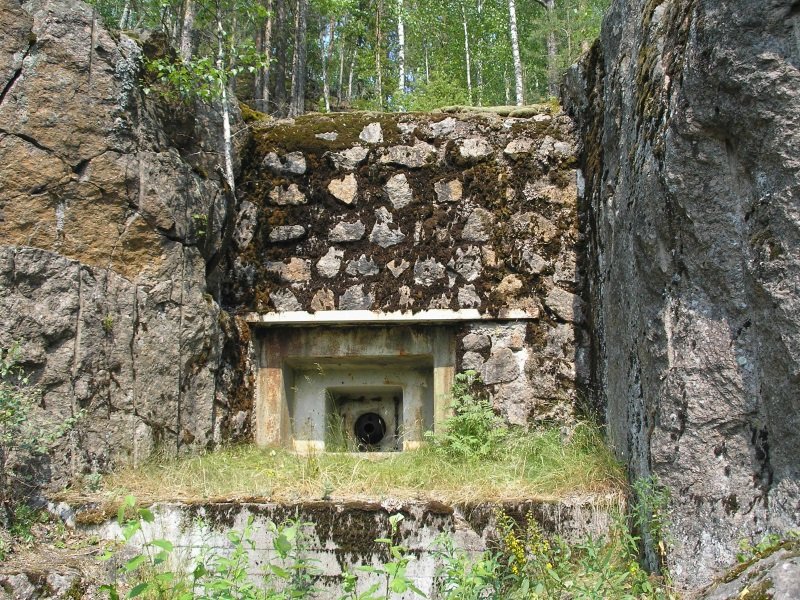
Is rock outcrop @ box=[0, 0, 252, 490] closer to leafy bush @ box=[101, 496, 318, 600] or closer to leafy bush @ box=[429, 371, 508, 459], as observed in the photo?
leafy bush @ box=[101, 496, 318, 600]

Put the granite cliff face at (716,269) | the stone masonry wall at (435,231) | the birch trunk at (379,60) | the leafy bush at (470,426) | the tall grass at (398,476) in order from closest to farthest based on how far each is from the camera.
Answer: the granite cliff face at (716,269), the tall grass at (398,476), the leafy bush at (470,426), the stone masonry wall at (435,231), the birch trunk at (379,60)

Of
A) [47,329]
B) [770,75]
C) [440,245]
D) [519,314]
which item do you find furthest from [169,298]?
[770,75]

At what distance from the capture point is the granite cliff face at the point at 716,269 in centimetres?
280

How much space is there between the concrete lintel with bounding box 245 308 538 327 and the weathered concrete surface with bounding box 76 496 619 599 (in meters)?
1.82

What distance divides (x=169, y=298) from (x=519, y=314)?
2387 millimetres

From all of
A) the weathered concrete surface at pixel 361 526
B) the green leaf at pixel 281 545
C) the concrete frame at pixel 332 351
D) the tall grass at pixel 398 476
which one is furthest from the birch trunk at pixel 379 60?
the green leaf at pixel 281 545

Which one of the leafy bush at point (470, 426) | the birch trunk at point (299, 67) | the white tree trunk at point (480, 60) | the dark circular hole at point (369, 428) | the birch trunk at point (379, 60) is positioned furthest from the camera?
the white tree trunk at point (480, 60)

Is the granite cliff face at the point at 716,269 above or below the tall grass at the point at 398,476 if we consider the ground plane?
above

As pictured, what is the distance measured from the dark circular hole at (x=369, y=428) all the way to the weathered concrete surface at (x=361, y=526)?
2354mm

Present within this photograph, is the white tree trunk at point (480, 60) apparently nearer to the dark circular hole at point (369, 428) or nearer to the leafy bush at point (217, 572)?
the dark circular hole at point (369, 428)

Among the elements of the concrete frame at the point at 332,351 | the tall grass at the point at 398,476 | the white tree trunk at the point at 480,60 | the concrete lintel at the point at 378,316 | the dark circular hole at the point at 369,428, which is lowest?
the tall grass at the point at 398,476

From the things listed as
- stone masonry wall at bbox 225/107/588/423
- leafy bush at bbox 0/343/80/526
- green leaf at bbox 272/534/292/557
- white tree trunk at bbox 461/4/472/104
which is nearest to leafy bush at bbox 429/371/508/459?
stone masonry wall at bbox 225/107/588/423

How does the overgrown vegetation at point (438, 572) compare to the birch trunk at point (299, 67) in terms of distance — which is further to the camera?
the birch trunk at point (299, 67)

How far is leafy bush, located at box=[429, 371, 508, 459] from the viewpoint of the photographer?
16.2ft
